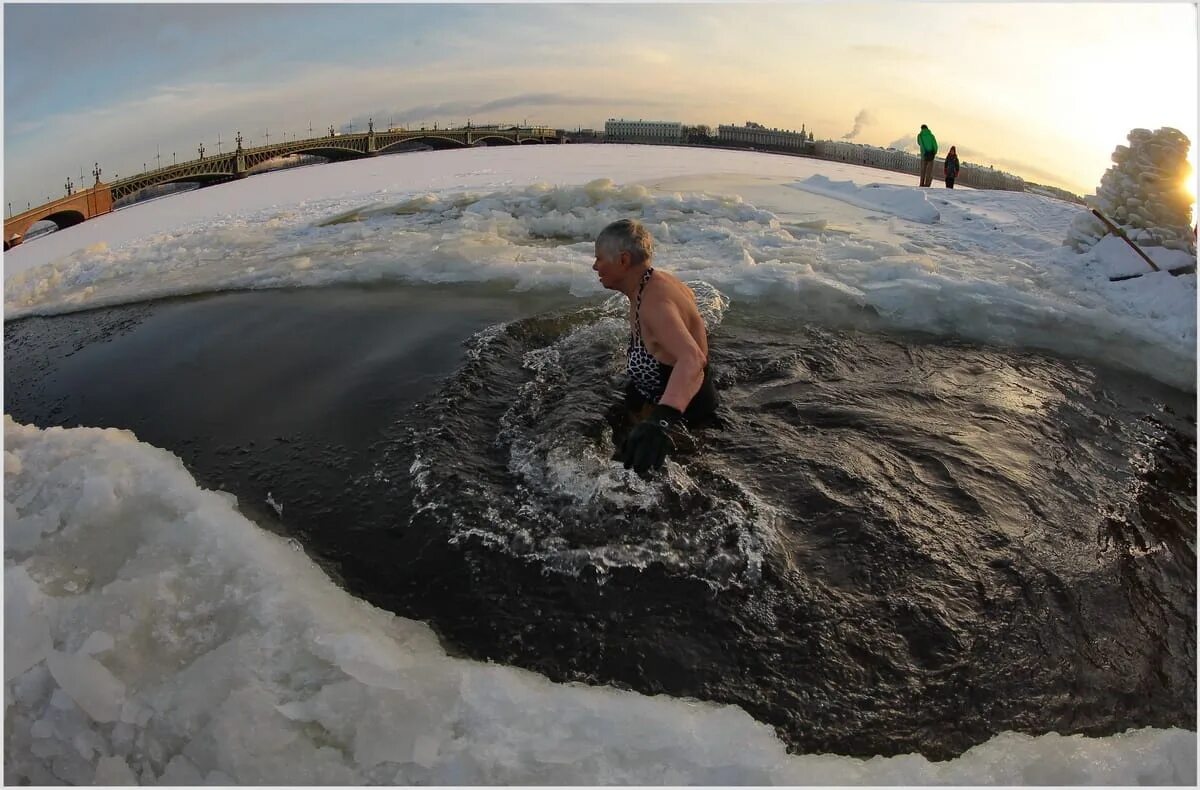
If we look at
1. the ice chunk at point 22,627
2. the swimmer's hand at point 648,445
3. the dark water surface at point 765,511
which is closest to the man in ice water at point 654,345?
the swimmer's hand at point 648,445

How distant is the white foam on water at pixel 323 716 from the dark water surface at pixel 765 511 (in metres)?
0.20

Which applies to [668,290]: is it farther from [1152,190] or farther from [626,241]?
[1152,190]

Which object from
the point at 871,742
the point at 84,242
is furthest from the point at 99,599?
the point at 84,242

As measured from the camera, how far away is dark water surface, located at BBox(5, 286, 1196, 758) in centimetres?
214

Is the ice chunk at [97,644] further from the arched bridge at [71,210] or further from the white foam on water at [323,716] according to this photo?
the arched bridge at [71,210]

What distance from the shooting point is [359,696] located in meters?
1.81

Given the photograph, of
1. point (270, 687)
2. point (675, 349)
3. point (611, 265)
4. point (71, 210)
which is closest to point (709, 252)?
point (611, 265)

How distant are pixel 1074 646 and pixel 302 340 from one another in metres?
5.77

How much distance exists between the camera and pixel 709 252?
8.56 m

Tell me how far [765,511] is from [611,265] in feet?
5.24

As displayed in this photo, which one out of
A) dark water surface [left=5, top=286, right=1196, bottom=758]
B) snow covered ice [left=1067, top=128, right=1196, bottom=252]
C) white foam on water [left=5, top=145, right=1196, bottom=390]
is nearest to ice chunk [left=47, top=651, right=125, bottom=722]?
dark water surface [left=5, top=286, right=1196, bottom=758]

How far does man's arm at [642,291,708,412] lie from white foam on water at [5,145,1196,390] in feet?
10.2

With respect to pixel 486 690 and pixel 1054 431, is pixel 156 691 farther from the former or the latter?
pixel 1054 431

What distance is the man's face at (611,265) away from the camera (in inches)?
137
